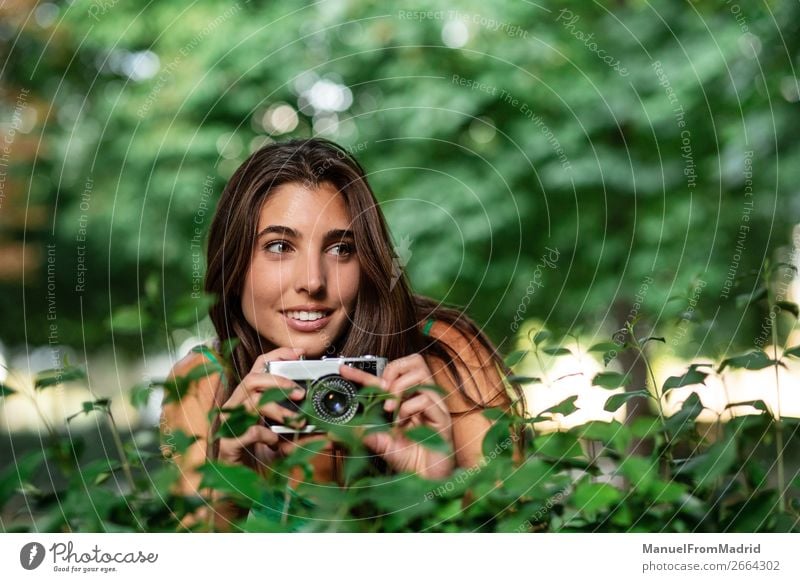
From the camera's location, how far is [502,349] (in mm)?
2363

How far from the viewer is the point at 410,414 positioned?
66.8 inches

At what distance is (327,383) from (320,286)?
225 mm

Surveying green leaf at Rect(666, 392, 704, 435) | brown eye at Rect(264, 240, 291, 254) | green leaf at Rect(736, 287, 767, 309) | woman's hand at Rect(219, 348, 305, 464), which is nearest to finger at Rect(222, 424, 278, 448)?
woman's hand at Rect(219, 348, 305, 464)

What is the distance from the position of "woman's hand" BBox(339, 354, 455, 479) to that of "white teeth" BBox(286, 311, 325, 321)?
0.18 meters

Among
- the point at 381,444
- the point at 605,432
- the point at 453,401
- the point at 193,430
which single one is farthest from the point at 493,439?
the point at 193,430

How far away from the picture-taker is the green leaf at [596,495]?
50.2 inches

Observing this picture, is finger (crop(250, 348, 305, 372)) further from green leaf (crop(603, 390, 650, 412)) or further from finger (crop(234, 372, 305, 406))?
green leaf (crop(603, 390, 650, 412))

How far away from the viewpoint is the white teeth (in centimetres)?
181

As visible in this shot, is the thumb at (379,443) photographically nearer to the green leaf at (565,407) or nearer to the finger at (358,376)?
the finger at (358,376)

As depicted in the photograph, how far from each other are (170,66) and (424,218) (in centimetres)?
113
